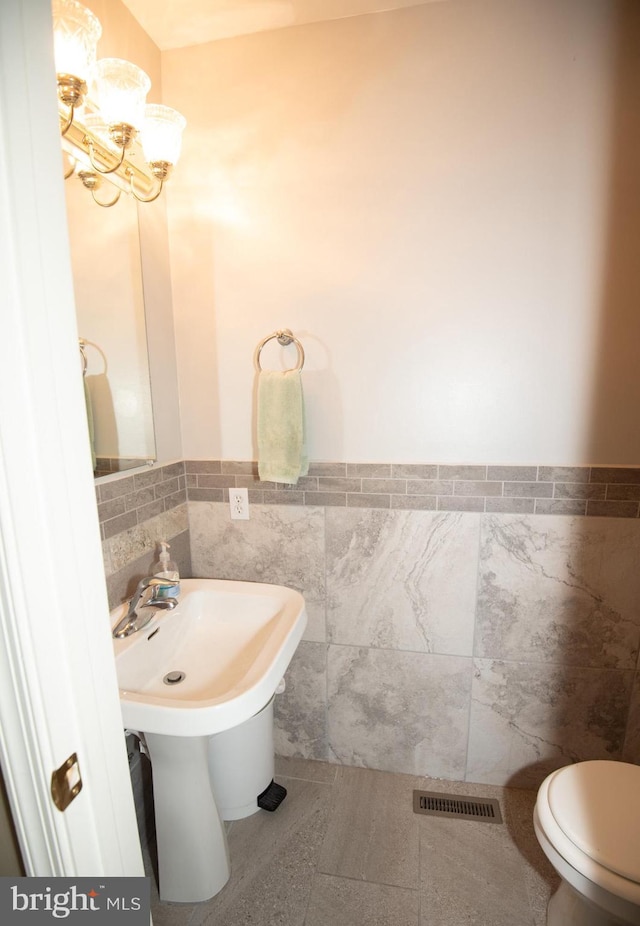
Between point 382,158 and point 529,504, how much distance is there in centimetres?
121

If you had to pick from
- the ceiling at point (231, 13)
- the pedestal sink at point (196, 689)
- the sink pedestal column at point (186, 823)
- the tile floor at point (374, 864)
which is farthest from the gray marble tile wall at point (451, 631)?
the ceiling at point (231, 13)

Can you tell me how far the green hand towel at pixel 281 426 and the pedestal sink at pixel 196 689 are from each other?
16.0 inches

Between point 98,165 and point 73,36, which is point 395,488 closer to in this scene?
point 98,165

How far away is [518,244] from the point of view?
4.31ft

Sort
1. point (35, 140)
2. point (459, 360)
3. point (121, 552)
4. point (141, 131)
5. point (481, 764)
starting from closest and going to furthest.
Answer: point (35, 140), point (141, 131), point (121, 552), point (459, 360), point (481, 764)

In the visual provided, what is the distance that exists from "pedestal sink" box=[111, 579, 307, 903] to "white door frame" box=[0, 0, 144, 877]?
37 centimetres

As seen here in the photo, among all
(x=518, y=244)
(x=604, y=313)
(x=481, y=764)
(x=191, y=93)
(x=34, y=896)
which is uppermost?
(x=191, y=93)

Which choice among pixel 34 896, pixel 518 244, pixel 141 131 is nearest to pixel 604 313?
pixel 518 244

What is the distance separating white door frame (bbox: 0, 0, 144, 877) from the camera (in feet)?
1.41

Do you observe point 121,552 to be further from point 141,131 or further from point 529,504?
point 529,504

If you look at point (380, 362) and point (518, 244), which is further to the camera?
point (380, 362)

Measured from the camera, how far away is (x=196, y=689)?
1181 mm

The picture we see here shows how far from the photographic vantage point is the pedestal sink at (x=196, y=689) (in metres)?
0.93

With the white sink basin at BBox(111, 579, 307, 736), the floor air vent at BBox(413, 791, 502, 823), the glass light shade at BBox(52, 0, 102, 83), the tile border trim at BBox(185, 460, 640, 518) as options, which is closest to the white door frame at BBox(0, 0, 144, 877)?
the white sink basin at BBox(111, 579, 307, 736)
